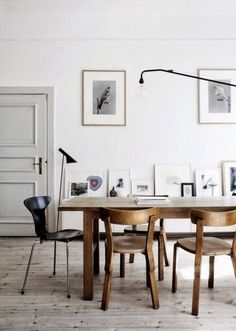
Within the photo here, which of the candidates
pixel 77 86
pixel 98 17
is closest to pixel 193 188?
pixel 77 86

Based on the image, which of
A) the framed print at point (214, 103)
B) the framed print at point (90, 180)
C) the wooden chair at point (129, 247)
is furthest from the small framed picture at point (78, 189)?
the wooden chair at point (129, 247)

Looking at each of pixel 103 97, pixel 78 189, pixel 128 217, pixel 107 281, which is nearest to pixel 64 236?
pixel 107 281

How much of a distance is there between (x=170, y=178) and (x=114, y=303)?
7.74ft

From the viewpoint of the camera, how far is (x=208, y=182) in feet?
14.5

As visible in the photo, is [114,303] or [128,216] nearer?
[128,216]

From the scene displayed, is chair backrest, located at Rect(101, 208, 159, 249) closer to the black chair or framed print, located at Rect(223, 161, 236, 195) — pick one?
the black chair

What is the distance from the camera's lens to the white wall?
4.39 metres

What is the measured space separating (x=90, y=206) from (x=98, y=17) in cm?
311

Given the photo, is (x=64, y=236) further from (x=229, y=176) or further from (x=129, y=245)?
(x=229, y=176)

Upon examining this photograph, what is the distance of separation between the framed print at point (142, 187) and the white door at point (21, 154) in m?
1.33

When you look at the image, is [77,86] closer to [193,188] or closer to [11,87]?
[11,87]

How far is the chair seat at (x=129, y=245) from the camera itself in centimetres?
232

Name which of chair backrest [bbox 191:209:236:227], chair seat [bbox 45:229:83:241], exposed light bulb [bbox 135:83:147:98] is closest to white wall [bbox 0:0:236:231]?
exposed light bulb [bbox 135:83:147:98]

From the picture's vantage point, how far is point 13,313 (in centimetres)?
226
